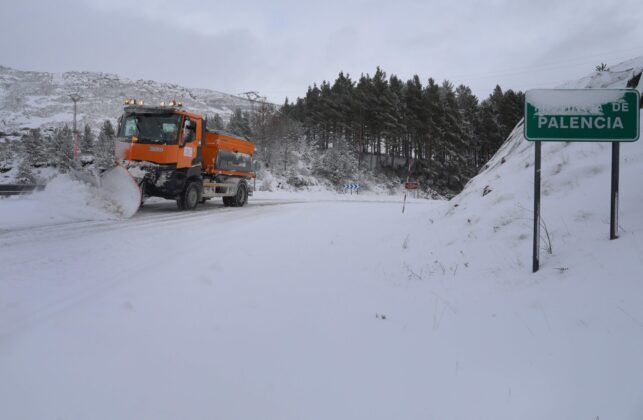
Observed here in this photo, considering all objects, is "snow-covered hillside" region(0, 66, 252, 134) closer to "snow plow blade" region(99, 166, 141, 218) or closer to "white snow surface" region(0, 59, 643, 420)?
"snow plow blade" region(99, 166, 141, 218)

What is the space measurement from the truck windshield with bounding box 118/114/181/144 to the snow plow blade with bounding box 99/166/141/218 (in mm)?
1615

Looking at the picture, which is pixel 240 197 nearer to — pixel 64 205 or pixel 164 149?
pixel 164 149

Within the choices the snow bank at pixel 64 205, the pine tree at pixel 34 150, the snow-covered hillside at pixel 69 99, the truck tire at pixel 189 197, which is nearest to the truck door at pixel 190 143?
the truck tire at pixel 189 197

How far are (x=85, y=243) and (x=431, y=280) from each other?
5.37m

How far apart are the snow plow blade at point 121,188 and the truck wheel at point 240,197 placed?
18.3ft

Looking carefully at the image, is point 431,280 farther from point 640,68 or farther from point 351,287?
point 640,68

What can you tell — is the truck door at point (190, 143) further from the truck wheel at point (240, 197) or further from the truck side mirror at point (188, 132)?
the truck wheel at point (240, 197)

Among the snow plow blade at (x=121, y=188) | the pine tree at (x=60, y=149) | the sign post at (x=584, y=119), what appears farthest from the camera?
the pine tree at (x=60, y=149)

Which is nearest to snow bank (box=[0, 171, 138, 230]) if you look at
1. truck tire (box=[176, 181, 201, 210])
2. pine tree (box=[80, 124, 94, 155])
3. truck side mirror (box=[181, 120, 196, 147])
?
truck tire (box=[176, 181, 201, 210])

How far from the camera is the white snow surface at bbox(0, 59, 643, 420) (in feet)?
6.81

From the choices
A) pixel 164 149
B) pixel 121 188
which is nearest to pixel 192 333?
pixel 121 188

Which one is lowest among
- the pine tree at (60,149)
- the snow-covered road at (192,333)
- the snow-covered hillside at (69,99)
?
the snow-covered road at (192,333)

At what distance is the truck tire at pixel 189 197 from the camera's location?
459 inches

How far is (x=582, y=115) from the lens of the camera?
148 inches
